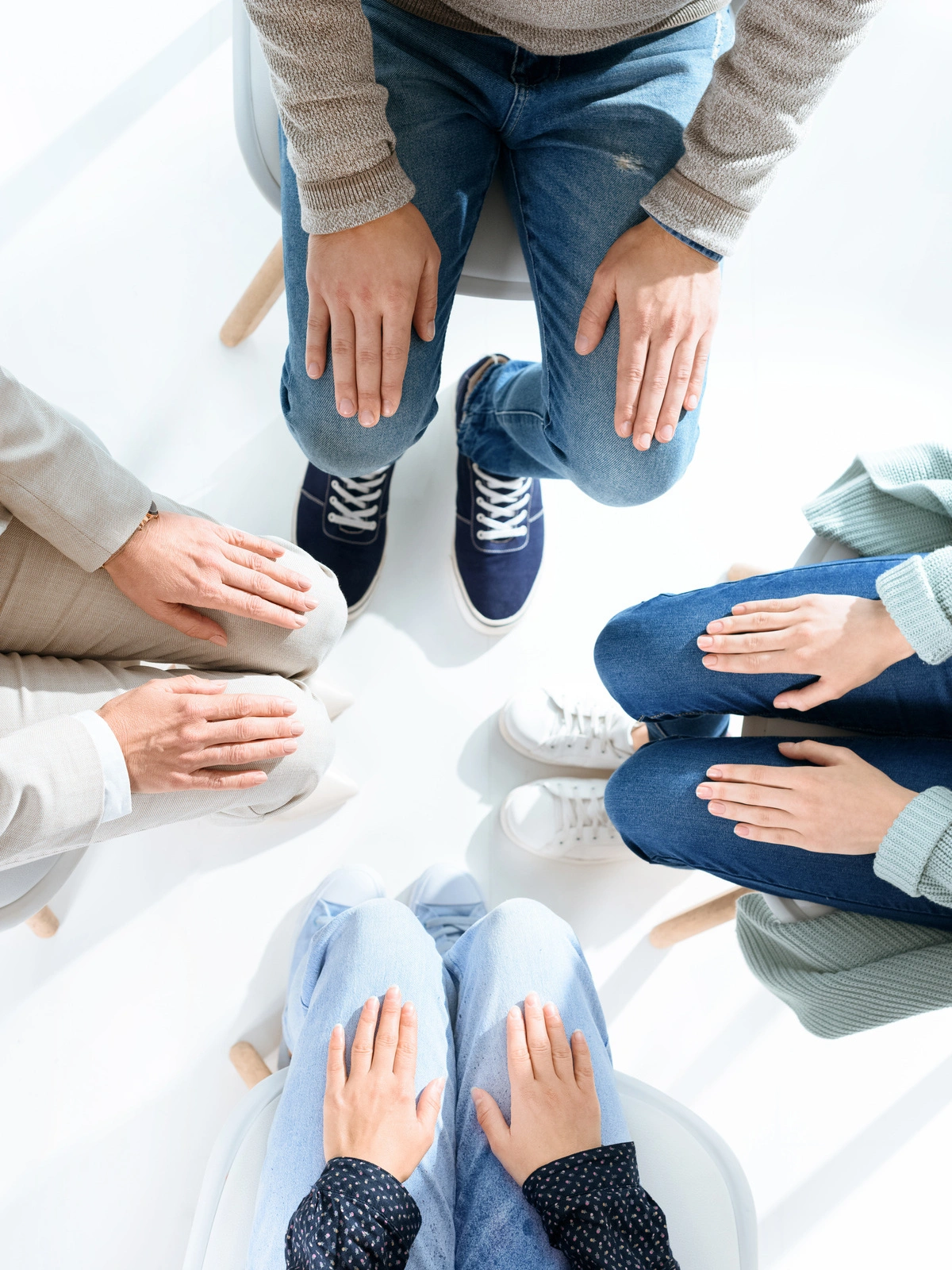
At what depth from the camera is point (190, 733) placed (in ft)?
2.76

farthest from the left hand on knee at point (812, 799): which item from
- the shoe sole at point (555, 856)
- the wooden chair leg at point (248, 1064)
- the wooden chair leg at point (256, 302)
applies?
the wooden chair leg at point (256, 302)

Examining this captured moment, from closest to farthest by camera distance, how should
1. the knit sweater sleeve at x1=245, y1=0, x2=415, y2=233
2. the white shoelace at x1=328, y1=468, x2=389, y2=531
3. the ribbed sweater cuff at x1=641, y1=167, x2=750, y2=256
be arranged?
the knit sweater sleeve at x1=245, y1=0, x2=415, y2=233
the ribbed sweater cuff at x1=641, y1=167, x2=750, y2=256
the white shoelace at x1=328, y1=468, x2=389, y2=531

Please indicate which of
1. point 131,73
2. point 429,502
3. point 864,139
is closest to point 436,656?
point 429,502

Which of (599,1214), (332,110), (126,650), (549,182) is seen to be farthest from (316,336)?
(599,1214)

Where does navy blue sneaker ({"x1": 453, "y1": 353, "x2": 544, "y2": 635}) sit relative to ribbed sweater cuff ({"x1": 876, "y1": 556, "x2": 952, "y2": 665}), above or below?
below

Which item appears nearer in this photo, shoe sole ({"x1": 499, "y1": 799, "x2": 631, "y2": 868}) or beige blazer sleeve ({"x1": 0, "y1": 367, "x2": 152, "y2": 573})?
beige blazer sleeve ({"x1": 0, "y1": 367, "x2": 152, "y2": 573})

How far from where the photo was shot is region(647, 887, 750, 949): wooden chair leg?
1.13m

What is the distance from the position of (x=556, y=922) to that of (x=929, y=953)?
44cm

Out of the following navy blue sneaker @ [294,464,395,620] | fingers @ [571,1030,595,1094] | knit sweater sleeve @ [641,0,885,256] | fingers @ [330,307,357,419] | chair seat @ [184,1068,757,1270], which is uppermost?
knit sweater sleeve @ [641,0,885,256]

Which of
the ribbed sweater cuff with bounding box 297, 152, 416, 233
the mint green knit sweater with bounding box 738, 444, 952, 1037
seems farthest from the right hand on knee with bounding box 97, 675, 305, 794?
the mint green knit sweater with bounding box 738, 444, 952, 1037

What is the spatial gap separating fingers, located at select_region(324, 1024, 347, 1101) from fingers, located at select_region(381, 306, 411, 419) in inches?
27.6

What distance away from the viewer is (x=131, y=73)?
1.42m

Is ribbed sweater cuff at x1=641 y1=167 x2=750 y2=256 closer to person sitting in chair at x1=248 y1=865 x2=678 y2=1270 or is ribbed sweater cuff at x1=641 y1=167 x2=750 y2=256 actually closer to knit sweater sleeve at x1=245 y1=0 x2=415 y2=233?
knit sweater sleeve at x1=245 y1=0 x2=415 y2=233

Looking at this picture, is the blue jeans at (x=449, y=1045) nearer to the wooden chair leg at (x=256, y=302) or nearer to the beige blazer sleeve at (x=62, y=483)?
the beige blazer sleeve at (x=62, y=483)
